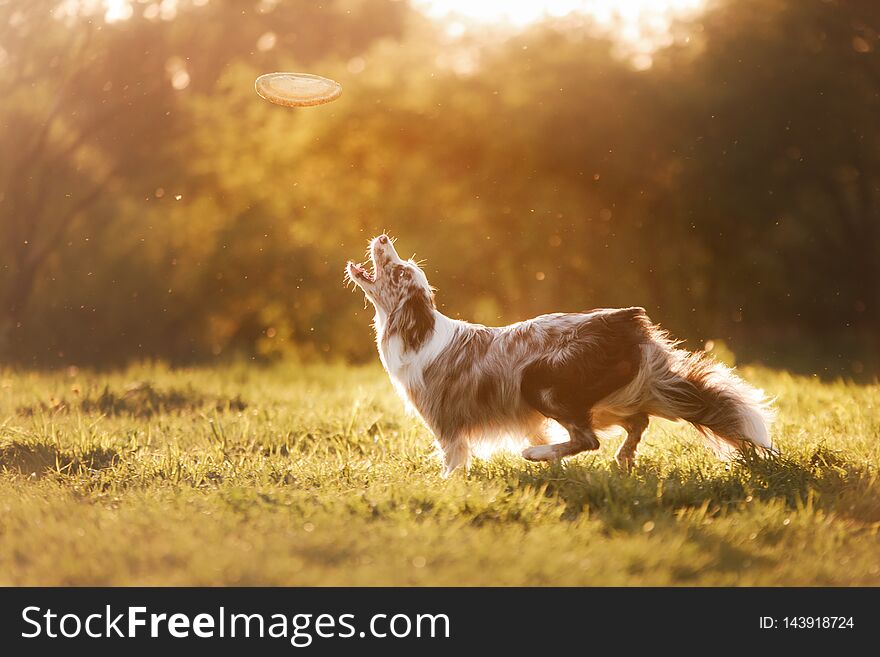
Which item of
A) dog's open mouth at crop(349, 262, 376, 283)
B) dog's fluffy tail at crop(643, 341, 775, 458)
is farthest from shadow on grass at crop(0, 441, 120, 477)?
dog's fluffy tail at crop(643, 341, 775, 458)

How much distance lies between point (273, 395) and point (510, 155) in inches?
268

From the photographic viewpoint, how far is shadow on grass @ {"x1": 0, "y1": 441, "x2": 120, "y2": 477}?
22.9 ft

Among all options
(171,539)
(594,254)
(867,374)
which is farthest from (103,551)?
(594,254)

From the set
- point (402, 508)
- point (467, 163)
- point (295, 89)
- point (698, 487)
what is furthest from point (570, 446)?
point (467, 163)

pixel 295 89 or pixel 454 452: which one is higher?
pixel 295 89

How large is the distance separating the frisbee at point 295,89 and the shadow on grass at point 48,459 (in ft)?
10.9

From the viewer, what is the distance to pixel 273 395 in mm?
10836

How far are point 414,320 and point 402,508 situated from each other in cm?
191

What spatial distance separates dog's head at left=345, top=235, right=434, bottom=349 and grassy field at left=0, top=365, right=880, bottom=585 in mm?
1056

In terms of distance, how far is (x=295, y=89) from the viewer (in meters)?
7.93

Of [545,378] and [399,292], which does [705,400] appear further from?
[399,292]

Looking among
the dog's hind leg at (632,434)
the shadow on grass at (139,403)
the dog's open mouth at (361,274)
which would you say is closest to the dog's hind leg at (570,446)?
the dog's hind leg at (632,434)

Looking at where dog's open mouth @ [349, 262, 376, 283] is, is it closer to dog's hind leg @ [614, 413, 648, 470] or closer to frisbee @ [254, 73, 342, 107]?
frisbee @ [254, 73, 342, 107]

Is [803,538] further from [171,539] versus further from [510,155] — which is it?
[510,155]
